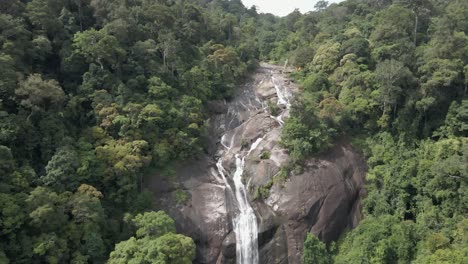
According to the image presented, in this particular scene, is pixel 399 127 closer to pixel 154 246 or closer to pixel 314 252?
pixel 314 252

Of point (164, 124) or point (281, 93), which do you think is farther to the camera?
point (281, 93)

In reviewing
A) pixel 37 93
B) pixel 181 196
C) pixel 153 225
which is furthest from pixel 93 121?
pixel 153 225

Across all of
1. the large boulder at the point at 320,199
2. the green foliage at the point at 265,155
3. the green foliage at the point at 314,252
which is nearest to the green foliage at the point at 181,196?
the large boulder at the point at 320,199

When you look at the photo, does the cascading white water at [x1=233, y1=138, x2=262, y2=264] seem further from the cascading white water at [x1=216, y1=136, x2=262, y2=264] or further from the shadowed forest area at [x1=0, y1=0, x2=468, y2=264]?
the shadowed forest area at [x1=0, y1=0, x2=468, y2=264]

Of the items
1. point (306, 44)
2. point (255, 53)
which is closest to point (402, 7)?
point (306, 44)

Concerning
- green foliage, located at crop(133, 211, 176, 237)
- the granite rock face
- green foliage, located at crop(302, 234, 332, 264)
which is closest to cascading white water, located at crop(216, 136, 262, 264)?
the granite rock face

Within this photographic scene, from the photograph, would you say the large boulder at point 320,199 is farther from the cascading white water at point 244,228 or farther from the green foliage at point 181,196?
the green foliage at point 181,196
